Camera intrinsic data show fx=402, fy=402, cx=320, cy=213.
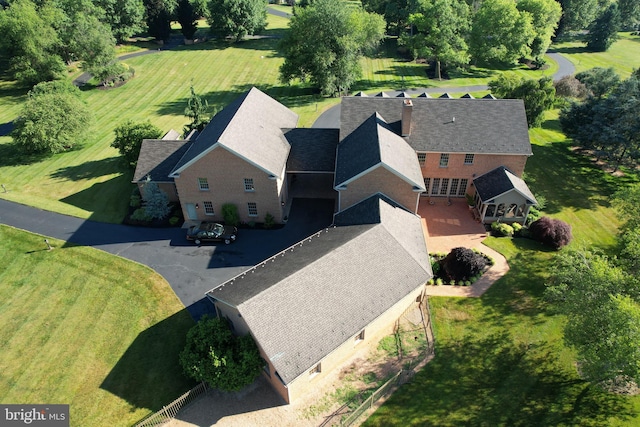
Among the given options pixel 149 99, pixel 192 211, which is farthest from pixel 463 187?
pixel 149 99

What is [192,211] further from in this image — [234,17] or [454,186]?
[234,17]

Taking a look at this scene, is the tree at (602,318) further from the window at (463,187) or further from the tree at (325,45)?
the tree at (325,45)

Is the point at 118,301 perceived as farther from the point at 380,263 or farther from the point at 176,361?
the point at 380,263

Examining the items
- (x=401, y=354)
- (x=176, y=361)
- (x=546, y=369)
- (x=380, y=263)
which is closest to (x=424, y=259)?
(x=380, y=263)

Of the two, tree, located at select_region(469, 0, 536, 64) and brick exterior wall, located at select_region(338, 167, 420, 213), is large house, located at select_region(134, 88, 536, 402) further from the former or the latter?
tree, located at select_region(469, 0, 536, 64)

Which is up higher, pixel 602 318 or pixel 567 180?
pixel 602 318

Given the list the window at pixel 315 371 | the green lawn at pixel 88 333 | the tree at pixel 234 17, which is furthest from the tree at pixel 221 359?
the tree at pixel 234 17
